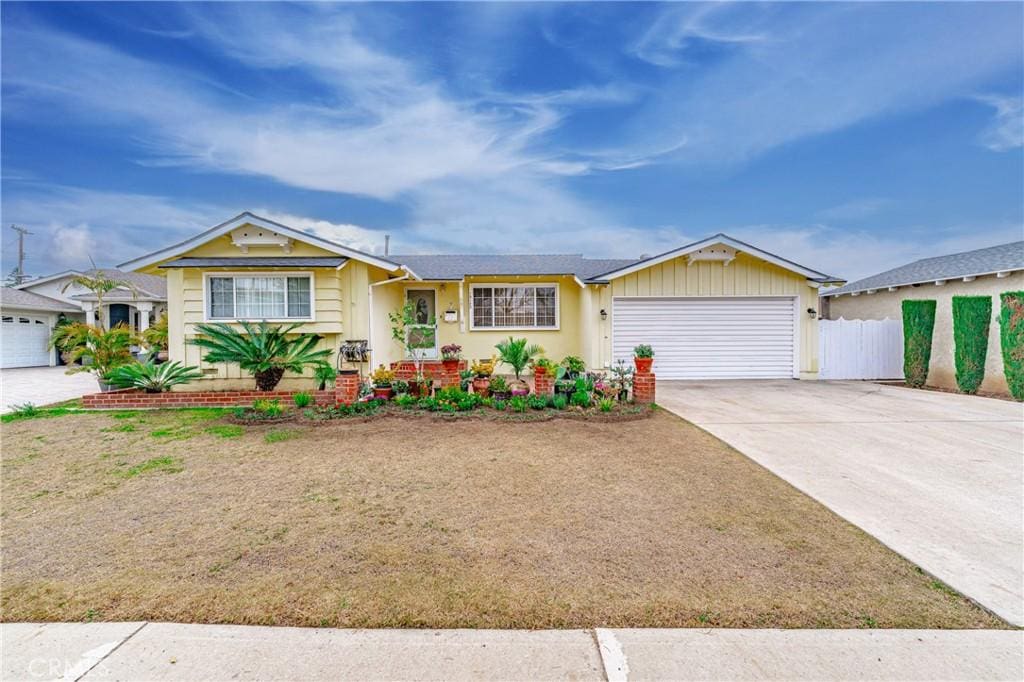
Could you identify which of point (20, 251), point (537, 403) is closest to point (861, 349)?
point (537, 403)

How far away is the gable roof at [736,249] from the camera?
1096 cm

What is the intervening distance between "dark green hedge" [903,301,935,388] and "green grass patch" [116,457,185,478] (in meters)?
15.7

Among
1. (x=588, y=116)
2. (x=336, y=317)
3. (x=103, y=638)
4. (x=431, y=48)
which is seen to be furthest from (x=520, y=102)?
(x=103, y=638)

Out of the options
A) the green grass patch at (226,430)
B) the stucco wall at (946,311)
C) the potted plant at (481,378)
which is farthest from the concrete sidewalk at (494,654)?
the stucco wall at (946,311)

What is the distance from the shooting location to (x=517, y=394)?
25.7 feet

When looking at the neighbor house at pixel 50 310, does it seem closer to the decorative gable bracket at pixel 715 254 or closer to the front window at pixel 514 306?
the front window at pixel 514 306

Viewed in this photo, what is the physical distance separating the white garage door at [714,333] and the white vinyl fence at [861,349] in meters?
1.08

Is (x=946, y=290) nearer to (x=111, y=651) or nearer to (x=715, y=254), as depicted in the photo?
(x=715, y=254)

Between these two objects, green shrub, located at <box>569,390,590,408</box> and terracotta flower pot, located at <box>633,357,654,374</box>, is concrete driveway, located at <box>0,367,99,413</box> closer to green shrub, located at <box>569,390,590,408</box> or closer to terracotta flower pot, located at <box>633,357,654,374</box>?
green shrub, located at <box>569,390,590,408</box>

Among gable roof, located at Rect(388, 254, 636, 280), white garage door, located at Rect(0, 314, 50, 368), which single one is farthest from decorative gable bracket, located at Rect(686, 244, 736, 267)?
white garage door, located at Rect(0, 314, 50, 368)

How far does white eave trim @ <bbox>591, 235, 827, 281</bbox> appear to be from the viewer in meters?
11.0

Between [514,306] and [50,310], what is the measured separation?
19446 mm

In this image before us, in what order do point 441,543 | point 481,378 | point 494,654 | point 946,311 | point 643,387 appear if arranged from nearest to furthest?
point 494,654, point 441,543, point 643,387, point 481,378, point 946,311

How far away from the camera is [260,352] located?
8.23m
